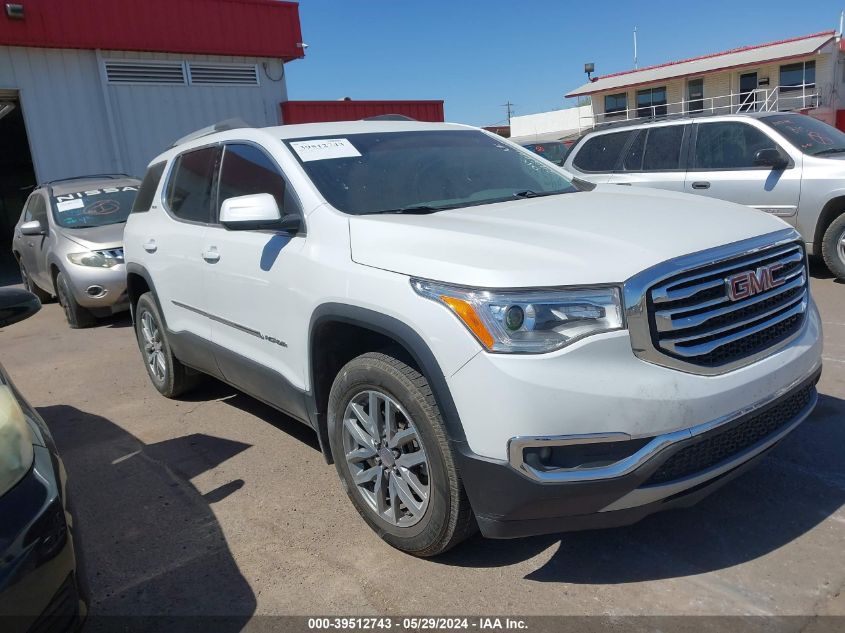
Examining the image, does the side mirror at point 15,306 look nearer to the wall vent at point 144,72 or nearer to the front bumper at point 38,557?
the front bumper at point 38,557

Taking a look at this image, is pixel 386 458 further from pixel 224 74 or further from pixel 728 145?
pixel 224 74

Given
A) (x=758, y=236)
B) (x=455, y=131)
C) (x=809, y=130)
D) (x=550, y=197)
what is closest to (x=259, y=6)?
(x=809, y=130)

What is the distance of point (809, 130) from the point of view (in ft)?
24.9

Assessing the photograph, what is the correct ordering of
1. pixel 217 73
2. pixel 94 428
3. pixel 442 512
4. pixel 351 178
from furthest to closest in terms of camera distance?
pixel 217 73 < pixel 94 428 < pixel 351 178 < pixel 442 512

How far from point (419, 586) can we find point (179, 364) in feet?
9.37

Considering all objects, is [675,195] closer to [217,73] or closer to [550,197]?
[550,197]

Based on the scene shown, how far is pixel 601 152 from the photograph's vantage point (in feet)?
28.3

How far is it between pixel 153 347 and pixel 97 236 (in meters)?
3.61

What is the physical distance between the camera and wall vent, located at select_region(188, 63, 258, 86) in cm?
1437

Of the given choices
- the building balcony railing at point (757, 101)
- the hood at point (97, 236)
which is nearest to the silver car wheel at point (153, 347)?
the hood at point (97, 236)

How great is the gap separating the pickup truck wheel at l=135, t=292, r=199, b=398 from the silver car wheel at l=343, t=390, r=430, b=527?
Result: 2.33 metres

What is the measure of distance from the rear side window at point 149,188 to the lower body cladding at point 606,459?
351 cm

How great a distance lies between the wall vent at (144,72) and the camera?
43.8 feet

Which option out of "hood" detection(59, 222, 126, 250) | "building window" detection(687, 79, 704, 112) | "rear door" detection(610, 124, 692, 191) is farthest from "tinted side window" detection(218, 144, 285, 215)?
"building window" detection(687, 79, 704, 112)
